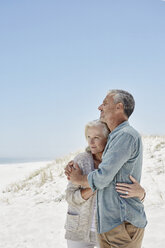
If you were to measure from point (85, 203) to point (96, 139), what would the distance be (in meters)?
0.55

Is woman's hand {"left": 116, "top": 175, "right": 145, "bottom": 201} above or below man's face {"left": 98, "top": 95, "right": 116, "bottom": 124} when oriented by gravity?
below

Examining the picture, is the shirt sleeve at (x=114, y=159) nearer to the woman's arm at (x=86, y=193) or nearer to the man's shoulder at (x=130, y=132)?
the man's shoulder at (x=130, y=132)

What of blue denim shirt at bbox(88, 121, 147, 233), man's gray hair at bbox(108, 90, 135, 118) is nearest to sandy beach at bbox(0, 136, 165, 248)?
blue denim shirt at bbox(88, 121, 147, 233)

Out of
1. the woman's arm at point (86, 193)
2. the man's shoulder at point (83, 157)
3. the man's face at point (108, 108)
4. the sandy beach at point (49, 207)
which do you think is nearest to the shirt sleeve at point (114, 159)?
the man's face at point (108, 108)

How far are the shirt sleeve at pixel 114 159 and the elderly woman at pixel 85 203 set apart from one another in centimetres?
47

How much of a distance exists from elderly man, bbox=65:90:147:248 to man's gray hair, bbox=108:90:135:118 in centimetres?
14

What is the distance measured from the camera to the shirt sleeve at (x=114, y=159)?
2250 millimetres

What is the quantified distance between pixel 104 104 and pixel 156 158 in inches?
349

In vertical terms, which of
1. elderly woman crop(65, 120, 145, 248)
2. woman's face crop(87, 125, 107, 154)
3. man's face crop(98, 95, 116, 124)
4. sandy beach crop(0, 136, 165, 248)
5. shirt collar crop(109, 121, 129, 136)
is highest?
man's face crop(98, 95, 116, 124)

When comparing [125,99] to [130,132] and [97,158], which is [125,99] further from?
[97,158]

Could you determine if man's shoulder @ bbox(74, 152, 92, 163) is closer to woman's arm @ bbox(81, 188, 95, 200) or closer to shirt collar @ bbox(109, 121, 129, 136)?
woman's arm @ bbox(81, 188, 95, 200)

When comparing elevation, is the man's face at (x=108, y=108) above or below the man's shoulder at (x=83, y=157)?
above

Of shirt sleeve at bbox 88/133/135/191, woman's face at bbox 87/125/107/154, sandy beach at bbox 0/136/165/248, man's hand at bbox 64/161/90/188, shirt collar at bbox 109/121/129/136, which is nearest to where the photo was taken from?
shirt sleeve at bbox 88/133/135/191

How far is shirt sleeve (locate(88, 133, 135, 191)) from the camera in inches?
88.6
